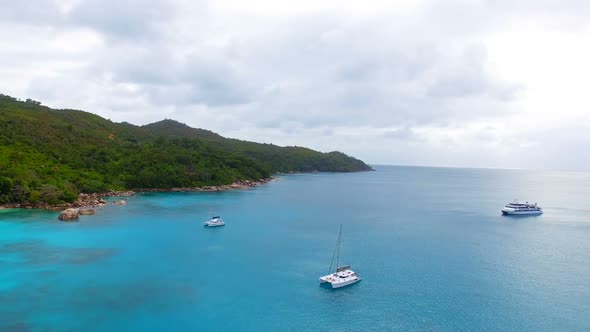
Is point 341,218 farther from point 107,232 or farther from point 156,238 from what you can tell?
point 107,232

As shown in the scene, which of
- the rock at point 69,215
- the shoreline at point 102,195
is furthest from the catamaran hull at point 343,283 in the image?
the shoreline at point 102,195

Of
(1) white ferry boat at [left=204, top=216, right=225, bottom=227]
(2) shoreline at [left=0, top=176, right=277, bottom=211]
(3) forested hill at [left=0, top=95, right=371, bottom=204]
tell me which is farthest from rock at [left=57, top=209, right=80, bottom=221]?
(1) white ferry boat at [left=204, top=216, right=225, bottom=227]

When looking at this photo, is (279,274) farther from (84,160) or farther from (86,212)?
(84,160)

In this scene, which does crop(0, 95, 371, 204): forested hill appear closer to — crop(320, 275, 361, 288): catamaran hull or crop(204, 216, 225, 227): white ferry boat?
crop(204, 216, 225, 227): white ferry boat

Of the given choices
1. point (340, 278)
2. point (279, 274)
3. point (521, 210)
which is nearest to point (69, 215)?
point (279, 274)

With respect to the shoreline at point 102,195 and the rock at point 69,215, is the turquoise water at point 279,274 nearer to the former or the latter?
the rock at point 69,215

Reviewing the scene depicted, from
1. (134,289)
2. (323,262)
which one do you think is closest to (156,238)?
(134,289)
